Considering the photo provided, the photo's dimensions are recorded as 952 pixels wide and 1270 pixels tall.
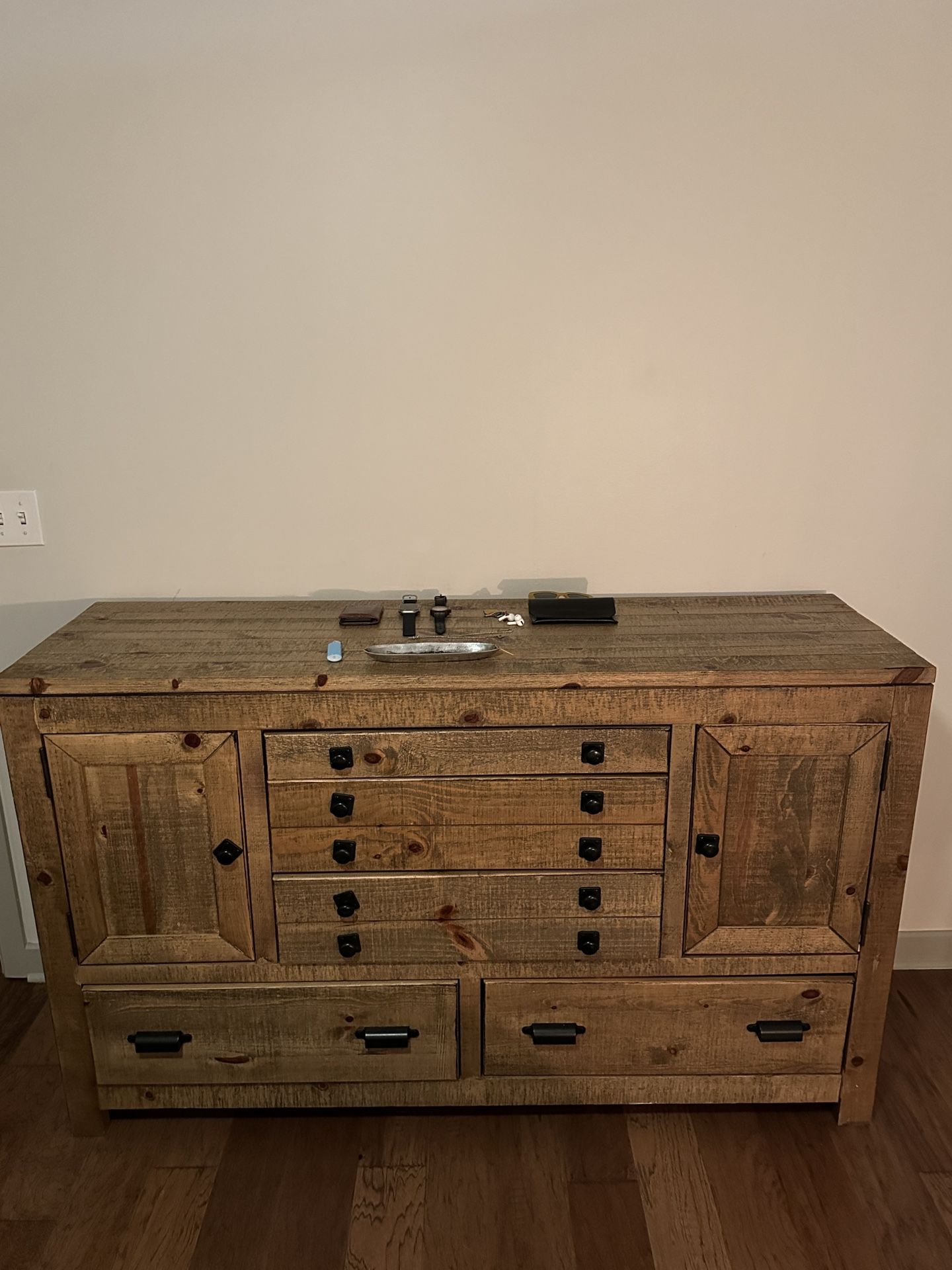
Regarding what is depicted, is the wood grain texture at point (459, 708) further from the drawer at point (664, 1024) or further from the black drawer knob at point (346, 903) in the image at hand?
the drawer at point (664, 1024)

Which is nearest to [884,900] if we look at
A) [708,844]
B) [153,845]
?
[708,844]

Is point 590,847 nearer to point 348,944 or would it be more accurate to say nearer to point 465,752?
point 465,752

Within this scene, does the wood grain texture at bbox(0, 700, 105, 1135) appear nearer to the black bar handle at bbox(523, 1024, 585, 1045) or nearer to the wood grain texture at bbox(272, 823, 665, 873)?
the wood grain texture at bbox(272, 823, 665, 873)

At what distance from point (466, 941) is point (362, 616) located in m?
0.62

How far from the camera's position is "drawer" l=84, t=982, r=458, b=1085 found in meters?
1.67

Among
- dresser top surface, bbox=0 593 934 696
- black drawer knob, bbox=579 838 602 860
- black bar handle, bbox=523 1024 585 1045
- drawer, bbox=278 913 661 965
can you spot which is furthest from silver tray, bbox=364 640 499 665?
black bar handle, bbox=523 1024 585 1045

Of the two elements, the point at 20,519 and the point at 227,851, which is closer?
the point at 227,851

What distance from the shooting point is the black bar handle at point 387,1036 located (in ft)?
5.50

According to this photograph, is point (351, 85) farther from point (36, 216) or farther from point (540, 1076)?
point (540, 1076)

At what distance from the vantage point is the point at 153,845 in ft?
5.24

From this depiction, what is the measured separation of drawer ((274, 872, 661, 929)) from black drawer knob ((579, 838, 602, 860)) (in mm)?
47

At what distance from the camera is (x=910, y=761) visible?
156 cm

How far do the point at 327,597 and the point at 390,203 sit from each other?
2.55ft

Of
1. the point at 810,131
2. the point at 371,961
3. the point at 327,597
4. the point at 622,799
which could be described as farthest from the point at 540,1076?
the point at 810,131
